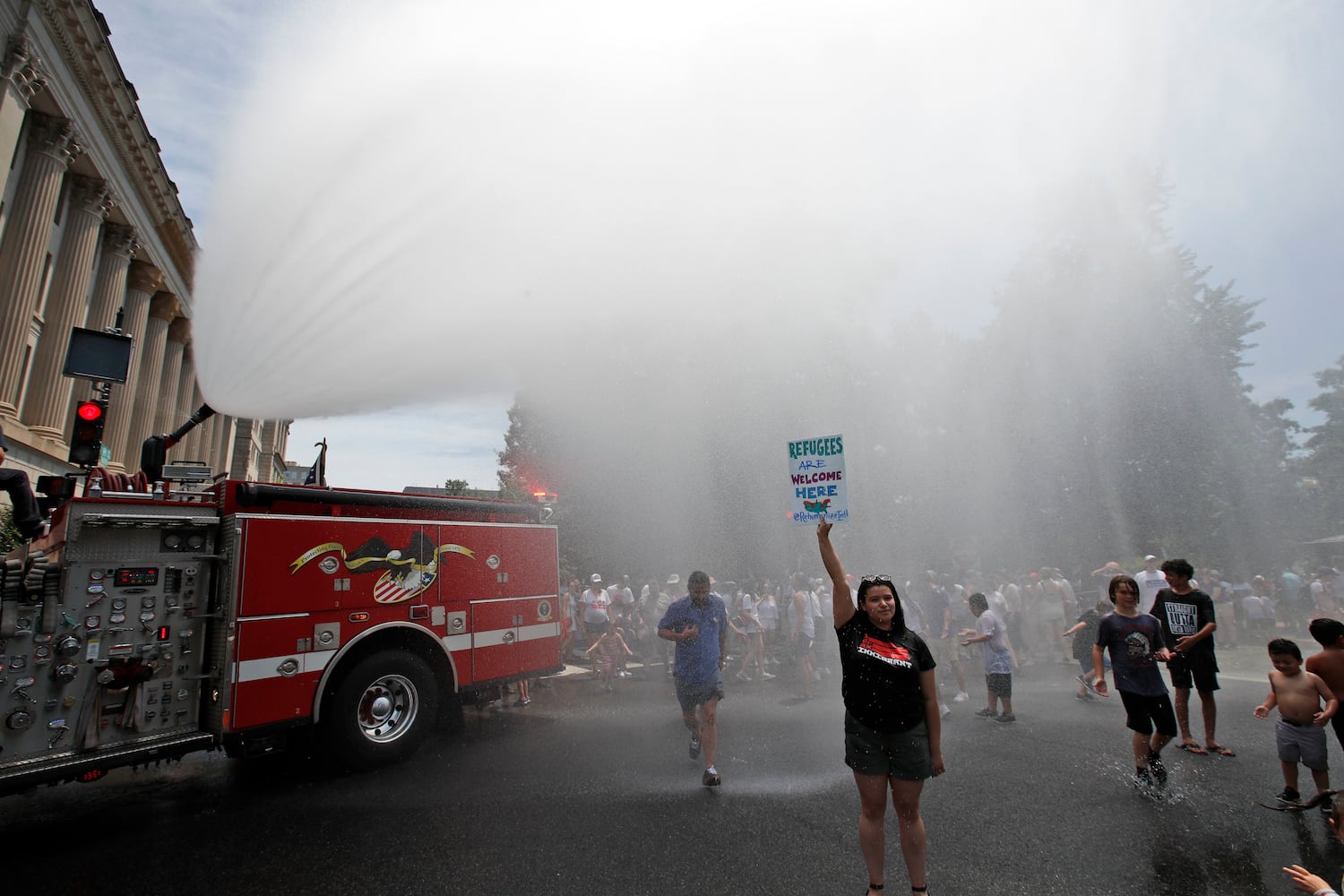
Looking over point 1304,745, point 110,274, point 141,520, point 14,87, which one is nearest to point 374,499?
point 141,520

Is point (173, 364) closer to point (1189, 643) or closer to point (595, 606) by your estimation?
point (595, 606)

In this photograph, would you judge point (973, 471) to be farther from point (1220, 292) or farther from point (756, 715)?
point (756, 715)

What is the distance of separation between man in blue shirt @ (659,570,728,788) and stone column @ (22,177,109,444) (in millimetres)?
16848

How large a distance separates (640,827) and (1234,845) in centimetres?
355

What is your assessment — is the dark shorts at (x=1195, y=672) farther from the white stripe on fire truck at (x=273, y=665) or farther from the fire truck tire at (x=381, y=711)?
the white stripe on fire truck at (x=273, y=665)

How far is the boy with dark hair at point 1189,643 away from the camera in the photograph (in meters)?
5.55

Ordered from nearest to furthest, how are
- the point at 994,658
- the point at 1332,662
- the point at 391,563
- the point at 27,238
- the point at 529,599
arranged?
the point at 1332,662 → the point at 391,563 → the point at 529,599 → the point at 994,658 → the point at 27,238

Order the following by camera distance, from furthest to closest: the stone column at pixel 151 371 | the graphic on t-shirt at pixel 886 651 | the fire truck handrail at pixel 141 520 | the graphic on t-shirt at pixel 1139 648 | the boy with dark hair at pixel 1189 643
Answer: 1. the stone column at pixel 151 371
2. the boy with dark hair at pixel 1189 643
3. the graphic on t-shirt at pixel 1139 648
4. the fire truck handrail at pixel 141 520
5. the graphic on t-shirt at pixel 886 651

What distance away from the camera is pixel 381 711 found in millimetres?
5652

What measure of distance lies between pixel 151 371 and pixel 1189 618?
1098 inches

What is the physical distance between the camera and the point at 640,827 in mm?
4156

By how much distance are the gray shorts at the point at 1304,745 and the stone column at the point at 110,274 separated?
2479cm

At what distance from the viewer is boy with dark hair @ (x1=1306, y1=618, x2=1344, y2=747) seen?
4320 millimetres

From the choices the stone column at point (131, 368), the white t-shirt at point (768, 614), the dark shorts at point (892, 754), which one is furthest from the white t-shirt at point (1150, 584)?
the stone column at point (131, 368)
